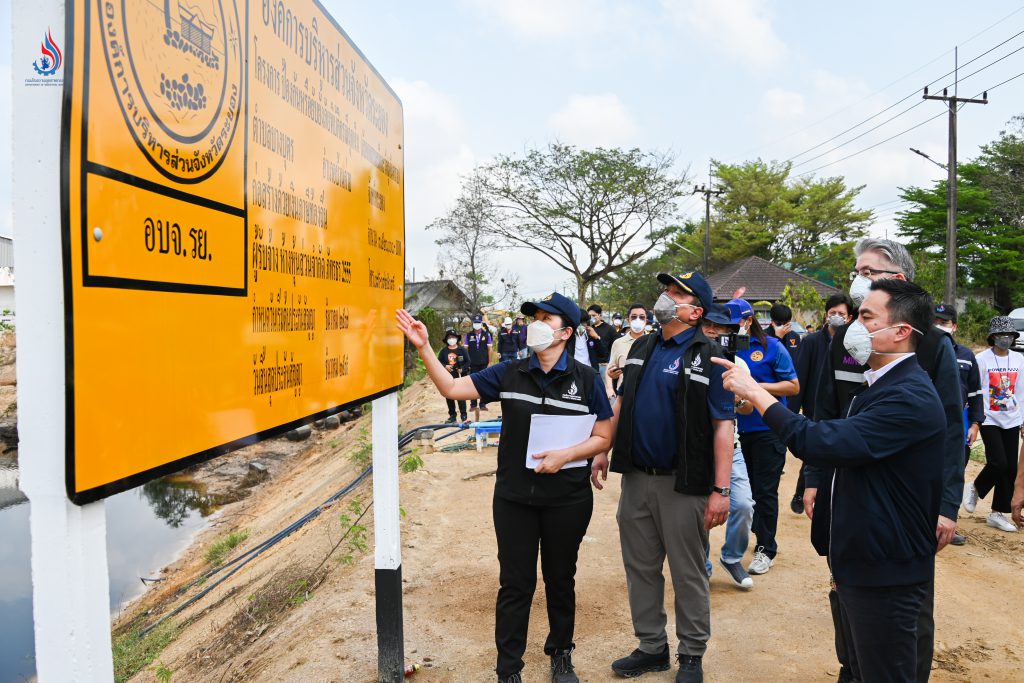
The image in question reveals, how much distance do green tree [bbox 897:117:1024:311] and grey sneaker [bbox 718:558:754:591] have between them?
31.9m

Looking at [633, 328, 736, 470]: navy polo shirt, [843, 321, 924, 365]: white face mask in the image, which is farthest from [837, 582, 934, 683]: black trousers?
[633, 328, 736, 470]: navy polo shirt

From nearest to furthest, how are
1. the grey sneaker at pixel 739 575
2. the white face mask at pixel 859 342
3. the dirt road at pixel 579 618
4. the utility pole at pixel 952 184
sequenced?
the white face mask at pixel 859 342 → the dirt road at pixel 579 618 → the grey sneaker at pixel 739 575 → the utility pole at pixel 952 184

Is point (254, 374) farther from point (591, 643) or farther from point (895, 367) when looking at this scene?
point (591, 643)

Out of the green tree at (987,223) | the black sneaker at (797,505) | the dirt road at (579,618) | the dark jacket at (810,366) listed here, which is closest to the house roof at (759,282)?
the green tree at (987,223)

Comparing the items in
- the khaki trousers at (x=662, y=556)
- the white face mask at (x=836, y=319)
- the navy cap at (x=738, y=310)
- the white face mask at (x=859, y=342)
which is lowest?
the khaki trousers at (x=662, y=556)

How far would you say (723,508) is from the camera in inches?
145

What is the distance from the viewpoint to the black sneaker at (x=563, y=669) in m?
3.79

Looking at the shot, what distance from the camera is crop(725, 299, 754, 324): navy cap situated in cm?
479

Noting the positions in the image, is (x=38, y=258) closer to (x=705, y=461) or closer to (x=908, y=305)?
(x=908, y=305)

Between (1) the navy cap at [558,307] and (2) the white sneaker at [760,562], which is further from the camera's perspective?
(2) the white sneaker at [760,562]

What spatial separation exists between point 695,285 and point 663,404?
66 centimetres

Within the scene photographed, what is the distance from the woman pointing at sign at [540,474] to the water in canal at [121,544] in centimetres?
708

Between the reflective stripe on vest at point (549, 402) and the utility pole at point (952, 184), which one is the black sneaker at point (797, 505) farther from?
the utility pole at point (952, 184)

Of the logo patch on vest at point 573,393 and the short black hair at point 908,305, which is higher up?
the short black hair at point 908,305
